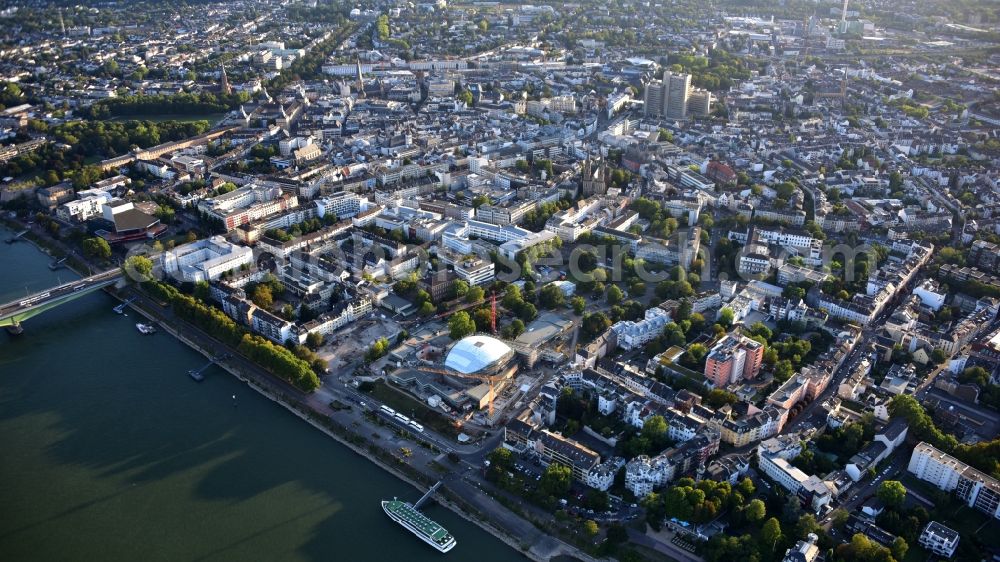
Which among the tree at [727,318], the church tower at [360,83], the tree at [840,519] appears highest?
the church tower at [360,83]

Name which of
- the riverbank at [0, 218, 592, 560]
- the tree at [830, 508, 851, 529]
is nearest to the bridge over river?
the riverbank at [0, 218, 592, 560]

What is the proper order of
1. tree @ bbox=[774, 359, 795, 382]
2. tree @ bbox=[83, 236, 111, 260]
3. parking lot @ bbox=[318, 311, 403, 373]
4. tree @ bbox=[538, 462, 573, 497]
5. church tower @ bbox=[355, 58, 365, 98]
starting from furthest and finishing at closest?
church tower @ bbox=[355, 58, 365, 98] < tree @ bbox=[83, 236, 111, 260] < parking lot @ bbox=[318, 311, 403, 373] < tree @ bbox=[774, 359, 795, 382] < tree @ bbox=[538, 462, 573, 497]

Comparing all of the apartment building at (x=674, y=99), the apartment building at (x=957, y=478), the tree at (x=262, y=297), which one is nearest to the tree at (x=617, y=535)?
the apartment building at (x=957, y=478)

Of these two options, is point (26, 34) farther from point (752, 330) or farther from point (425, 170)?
point (752, 330)

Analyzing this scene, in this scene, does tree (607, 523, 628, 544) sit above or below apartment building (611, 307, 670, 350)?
below

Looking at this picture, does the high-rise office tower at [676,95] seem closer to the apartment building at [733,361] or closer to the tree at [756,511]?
the apartment building at [733,361]

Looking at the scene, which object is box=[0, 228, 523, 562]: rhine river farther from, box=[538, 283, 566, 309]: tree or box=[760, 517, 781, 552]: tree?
box=[538, 283, 566, 309]: tree
